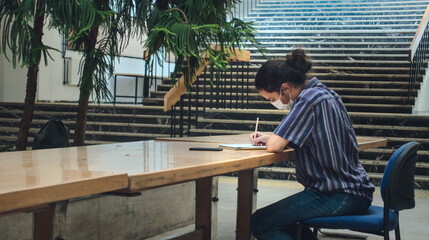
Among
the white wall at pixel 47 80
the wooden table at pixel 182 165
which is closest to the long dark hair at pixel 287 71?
the wooden table at pixel 182 165

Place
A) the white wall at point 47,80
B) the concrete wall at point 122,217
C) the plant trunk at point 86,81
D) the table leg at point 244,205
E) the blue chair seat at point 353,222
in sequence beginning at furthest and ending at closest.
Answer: the white wall at point 47,80 < the plant trunk at point 86,81 < the table leg at point 244,205 < the concrete wall at point 122,217 < the blue chair seat at point 353,222

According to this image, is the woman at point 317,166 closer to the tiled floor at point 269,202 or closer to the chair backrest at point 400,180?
the chair backrest at point 400,180

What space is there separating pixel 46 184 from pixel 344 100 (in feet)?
22.1

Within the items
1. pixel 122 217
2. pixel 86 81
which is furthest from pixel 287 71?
pixel 86 81

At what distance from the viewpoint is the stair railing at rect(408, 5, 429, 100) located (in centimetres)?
716

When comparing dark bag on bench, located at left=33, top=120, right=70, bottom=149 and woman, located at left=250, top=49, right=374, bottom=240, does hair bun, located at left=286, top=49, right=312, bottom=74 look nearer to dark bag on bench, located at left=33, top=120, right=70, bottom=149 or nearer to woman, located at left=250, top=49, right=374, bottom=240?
woman, located at left=250, top=49, right=374, bottom=240

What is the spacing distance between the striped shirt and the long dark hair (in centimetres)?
11

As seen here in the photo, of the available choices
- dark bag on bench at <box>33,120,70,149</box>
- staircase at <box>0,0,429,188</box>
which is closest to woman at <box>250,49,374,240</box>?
dark bag on bench at <box>33,120,70,149</box>

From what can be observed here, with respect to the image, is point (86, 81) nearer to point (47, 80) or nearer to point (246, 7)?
point (47, 80)

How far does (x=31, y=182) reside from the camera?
→ 1.44 meters

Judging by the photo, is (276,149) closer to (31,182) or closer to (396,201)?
(396,201)

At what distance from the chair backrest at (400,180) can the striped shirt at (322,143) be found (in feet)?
0.36

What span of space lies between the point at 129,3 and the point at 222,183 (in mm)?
2297

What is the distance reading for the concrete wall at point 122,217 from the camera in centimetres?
308
